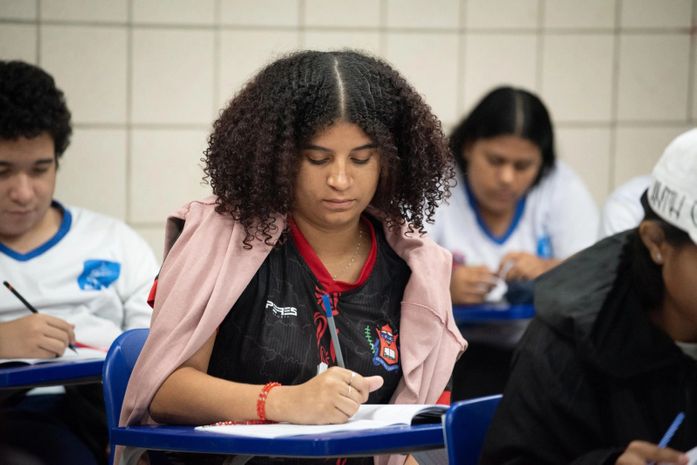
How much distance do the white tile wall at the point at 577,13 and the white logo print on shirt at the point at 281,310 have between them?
108 inches

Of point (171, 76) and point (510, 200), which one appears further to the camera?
point (171, 76)

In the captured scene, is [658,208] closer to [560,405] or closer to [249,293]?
[560,405]

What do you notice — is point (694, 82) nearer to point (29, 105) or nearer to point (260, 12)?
point (260, 12)

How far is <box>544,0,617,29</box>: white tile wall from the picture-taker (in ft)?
14.5

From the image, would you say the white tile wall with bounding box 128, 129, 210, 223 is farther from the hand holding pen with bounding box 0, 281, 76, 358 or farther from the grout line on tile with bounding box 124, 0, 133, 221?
the hand holding pen with bounding box 0, 281, 76, 358

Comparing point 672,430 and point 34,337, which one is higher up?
point 672,430

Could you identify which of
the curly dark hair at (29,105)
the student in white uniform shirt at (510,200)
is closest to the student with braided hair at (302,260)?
the curly dark hair at (29,105)

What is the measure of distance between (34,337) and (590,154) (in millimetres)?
2727

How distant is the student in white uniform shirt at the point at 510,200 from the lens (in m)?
3.69

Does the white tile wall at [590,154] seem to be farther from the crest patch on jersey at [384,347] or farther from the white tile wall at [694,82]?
the crest patch on jersey at [384,347]

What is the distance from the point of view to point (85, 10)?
4.20 meters

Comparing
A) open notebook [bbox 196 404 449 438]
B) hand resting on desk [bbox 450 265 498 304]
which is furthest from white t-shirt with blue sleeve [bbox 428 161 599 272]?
open notebook [bbox 196 404 449 438]

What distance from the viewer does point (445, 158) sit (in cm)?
→ 228

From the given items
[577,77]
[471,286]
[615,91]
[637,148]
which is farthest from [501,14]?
[471,286]
